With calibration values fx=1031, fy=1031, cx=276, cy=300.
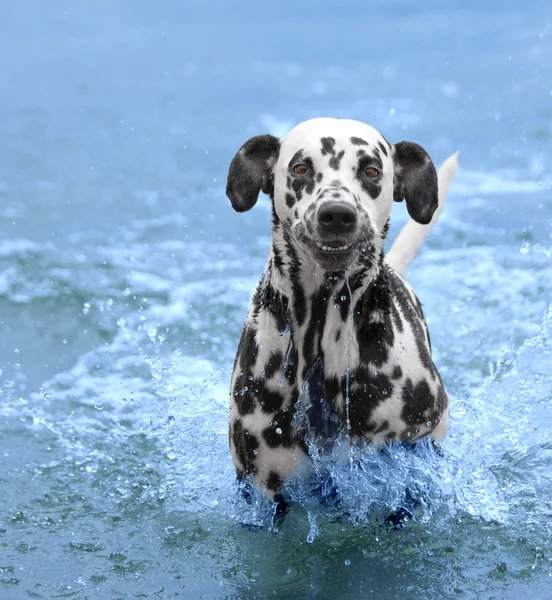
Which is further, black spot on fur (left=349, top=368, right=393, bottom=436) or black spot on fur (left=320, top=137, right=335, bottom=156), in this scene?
black spot on fur (left=349, top=368, right=393, bottom=436)

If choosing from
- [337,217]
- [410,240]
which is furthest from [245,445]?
[410,240]

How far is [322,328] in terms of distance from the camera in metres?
3.24

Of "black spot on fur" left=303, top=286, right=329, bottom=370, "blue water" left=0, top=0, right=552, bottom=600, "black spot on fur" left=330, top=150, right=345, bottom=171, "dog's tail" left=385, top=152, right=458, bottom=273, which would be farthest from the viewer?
"dog's tail" left=385, top=152, right=458, bottom=273

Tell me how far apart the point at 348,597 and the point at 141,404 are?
6.64ft

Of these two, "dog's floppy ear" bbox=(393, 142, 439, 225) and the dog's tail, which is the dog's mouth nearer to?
"dog's floppy ear" bbox=(393, 142, 439, 225)

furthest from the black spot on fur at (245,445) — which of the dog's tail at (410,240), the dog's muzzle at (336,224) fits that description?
the dog's tail at (410,240)

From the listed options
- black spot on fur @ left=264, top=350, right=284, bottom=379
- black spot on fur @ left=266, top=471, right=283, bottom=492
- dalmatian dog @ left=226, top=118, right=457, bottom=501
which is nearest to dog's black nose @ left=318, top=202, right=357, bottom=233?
dalmatian dog @ left=226, top=118, right=457, bottom=501

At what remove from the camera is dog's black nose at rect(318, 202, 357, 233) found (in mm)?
2891

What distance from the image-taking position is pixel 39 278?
274 inches

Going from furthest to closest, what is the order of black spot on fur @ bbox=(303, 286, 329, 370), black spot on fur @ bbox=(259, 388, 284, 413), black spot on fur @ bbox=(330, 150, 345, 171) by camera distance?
1. black spot on fur @ bbox=(259, 388, 284, 413)
2. black spot on fur @ bbox=(303, 286, 329, 370)
3. black spot on fur @ bbox=(330, 150, 345, 171)

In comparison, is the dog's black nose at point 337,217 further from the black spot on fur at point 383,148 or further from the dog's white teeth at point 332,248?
the black spot on fur at point 383,148

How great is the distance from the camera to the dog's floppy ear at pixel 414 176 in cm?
331

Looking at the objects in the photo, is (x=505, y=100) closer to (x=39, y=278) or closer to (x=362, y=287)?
(x=39, y=278)

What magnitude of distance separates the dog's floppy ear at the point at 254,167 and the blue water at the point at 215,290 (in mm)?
928
